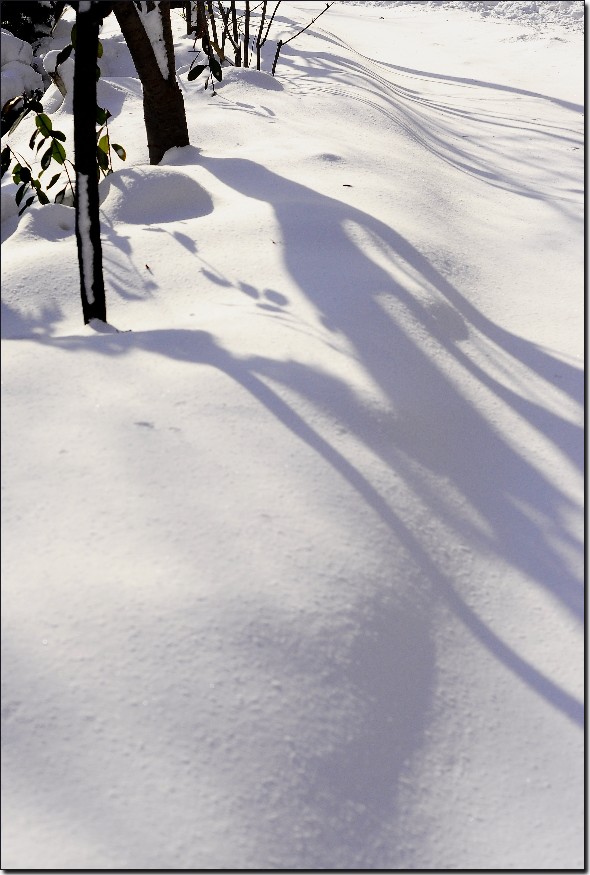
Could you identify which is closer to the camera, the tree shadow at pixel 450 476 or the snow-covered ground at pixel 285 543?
the snow-covered ground at pixel 285 543

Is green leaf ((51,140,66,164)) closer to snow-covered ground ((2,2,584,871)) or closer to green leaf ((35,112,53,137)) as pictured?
green leaf ((35,112,53,137))

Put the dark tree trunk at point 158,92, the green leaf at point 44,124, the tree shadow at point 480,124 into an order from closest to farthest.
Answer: the green leaf at point 44,124 → the dark tree trunk at point 158,92 → the tree shadow at point 480,124

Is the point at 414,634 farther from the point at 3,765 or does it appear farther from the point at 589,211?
the point at 589,211

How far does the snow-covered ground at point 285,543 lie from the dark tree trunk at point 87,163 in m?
0.13

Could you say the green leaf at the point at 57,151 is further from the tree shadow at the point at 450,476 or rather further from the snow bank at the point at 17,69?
the snow bank at the point at 17,69

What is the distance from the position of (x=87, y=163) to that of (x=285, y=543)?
0.95m

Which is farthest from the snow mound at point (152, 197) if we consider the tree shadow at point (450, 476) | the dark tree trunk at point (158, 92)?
the tree shadow at point (450, 476)

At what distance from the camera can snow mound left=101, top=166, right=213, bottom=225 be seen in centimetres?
261

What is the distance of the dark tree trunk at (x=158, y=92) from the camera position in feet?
9.54

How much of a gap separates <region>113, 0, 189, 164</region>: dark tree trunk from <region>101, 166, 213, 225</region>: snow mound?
1.42ft

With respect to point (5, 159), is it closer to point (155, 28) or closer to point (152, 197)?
point (152, 197)

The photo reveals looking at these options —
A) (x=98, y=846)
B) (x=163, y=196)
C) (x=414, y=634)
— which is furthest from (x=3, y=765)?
(x=163, y=196)

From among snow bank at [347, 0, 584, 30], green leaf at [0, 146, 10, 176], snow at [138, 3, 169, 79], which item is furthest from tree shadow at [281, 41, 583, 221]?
snow bank at [347, 0, 584, 30]

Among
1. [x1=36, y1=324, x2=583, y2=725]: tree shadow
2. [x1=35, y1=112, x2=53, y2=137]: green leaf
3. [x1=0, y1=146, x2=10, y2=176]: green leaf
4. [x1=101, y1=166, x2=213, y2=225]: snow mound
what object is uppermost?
[x1=35, y1=112, x2=53, y2=137]: green leaf
